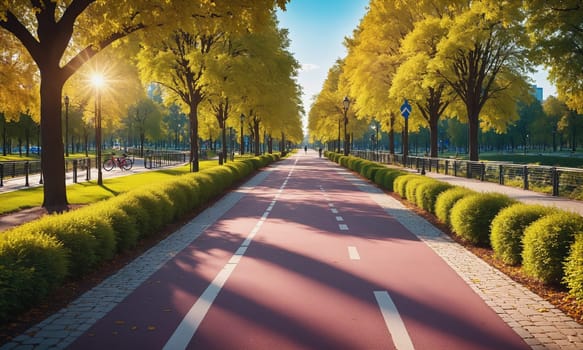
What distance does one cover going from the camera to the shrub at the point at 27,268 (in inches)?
201

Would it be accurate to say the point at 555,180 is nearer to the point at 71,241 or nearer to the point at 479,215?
the point at 479,215

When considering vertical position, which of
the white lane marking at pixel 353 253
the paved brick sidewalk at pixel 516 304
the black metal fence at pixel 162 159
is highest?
the black metal fence at pixel 162 159

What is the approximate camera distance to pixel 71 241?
696 centimetres

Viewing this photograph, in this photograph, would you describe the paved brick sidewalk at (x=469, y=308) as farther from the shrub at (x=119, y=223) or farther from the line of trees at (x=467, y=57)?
the line of trees at (x=467, y=57)

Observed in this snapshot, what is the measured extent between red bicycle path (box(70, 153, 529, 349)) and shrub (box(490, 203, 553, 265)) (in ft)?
3.47

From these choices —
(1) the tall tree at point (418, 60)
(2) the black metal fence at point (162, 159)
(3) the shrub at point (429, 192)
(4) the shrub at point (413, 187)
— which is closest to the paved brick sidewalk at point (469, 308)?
(3) the shrub at point (429, 192)

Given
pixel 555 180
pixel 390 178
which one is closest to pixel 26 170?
pixel 390 178

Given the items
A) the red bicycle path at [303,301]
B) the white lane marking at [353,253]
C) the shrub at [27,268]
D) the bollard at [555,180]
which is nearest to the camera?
the red bicycle path at [303,301]

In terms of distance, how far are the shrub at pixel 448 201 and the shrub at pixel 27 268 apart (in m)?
8.25

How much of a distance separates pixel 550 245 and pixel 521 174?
16.1 m

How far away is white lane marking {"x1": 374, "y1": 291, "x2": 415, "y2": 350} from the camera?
457cm

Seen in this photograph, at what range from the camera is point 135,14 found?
13.1 m

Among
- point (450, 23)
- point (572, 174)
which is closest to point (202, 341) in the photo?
point (572, 174)

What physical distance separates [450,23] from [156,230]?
20359 millimetres
